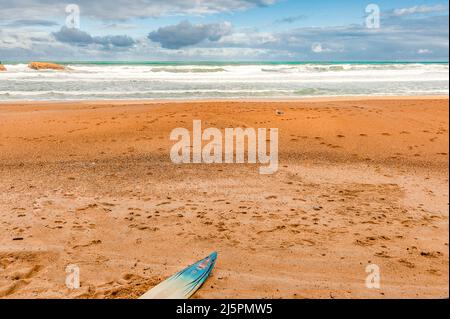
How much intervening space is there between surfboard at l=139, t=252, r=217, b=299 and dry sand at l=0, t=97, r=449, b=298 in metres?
0.12

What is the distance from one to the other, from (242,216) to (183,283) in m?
1.79

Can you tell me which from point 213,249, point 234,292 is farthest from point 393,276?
point 213,249

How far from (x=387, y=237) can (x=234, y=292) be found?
1.89 m

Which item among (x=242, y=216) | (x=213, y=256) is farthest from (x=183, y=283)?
(x=242, y=216)

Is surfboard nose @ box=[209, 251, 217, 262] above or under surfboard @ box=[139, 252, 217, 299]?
above

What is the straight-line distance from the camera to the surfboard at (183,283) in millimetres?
3467

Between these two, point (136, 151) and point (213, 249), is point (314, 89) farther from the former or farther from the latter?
point (213, 249)

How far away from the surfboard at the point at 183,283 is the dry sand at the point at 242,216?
0.38 ft

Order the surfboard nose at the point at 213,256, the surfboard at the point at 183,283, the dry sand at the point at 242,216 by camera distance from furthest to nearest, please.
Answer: the surfboard nose at the point at 213,256, the dry sand at the point at 242,216, the surfboard at the point at 183,283

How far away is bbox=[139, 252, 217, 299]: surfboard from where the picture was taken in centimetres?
347

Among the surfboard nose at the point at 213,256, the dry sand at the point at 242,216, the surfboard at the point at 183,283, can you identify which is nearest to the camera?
the surfboard at the point at 183,283

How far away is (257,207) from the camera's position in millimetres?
5578
